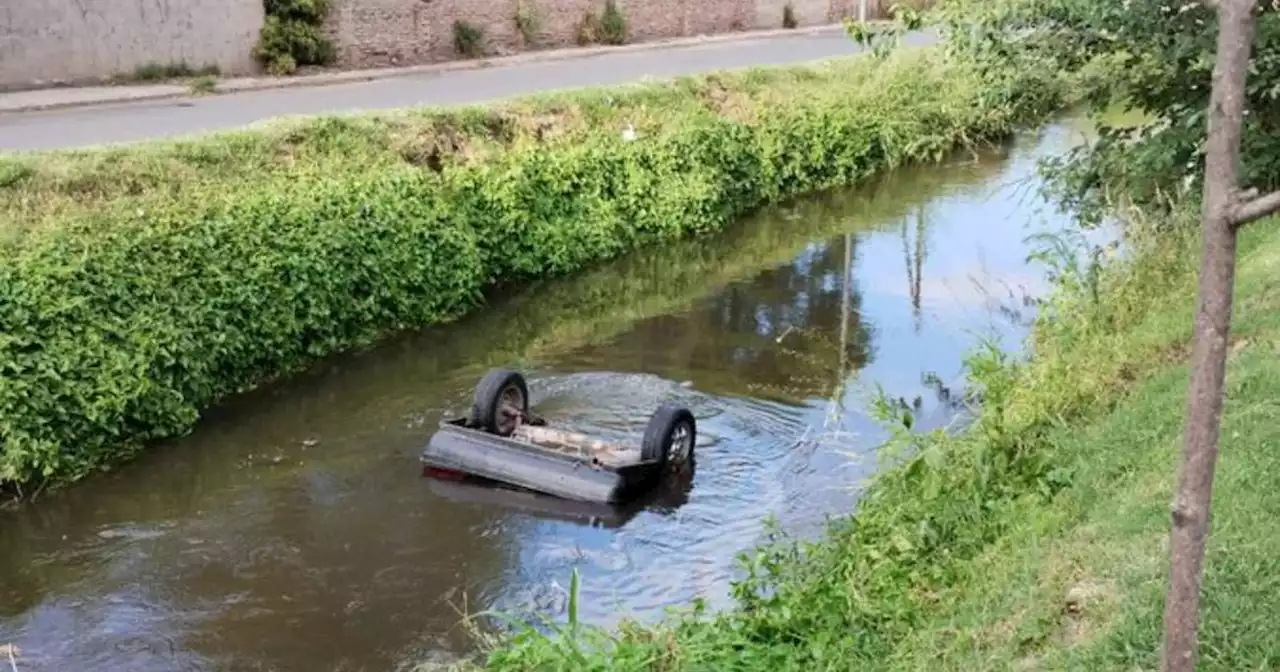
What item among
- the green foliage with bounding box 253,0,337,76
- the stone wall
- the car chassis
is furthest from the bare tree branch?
the stone wall

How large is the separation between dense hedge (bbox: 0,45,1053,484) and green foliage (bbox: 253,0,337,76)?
7.49m

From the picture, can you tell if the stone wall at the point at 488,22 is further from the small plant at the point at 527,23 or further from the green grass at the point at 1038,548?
the green grass at the point at 1038,548

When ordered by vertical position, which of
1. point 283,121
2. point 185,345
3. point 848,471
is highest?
point 283,121

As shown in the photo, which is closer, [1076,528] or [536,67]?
[1076,528]

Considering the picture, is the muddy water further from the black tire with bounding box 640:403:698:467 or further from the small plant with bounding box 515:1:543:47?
the small plant with bounding box 515:1:543:47

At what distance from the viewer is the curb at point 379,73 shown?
18.8m

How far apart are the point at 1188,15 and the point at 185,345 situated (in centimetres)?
826

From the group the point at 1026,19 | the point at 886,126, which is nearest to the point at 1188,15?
the point at 1026,19

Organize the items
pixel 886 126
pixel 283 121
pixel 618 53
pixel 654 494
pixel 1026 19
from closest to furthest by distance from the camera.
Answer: pixel 654 494
pixel 1026 19
pixel 283 121
pixel 886 126
pixel 618 53

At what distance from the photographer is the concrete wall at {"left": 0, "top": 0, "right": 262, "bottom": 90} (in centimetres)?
1936

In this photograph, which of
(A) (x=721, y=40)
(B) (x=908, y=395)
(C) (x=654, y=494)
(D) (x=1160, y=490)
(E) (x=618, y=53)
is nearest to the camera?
(D) (x=1160, y=490)

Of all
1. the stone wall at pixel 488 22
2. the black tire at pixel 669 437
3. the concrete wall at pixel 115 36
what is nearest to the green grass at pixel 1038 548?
the black tire at pixel 669 437

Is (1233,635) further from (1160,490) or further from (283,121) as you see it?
(283,121)

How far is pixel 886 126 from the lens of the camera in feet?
72.1
